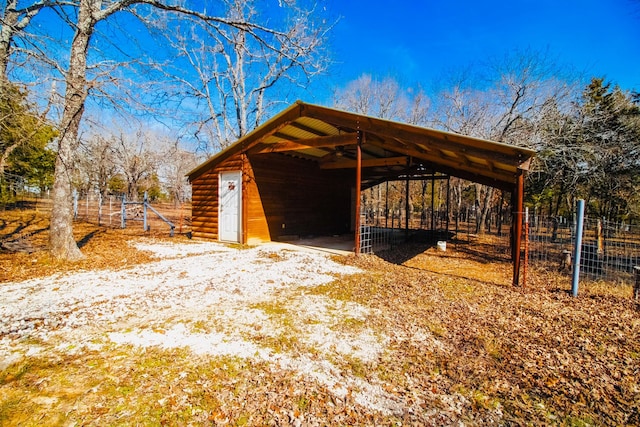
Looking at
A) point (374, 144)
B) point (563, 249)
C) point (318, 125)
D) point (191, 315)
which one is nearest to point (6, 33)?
point (191, 315)

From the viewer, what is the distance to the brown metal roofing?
216 inches

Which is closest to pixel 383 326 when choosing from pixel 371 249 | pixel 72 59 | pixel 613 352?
pixel 613 352

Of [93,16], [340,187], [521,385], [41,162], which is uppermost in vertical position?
[93,16]

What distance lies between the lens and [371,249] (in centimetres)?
932

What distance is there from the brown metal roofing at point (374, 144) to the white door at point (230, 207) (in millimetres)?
802

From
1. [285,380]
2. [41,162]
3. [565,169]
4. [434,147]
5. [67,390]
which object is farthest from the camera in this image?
[41,162]

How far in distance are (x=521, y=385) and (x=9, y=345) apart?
4.93m

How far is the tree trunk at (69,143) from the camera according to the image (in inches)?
244

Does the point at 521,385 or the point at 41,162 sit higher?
the point at 41,162

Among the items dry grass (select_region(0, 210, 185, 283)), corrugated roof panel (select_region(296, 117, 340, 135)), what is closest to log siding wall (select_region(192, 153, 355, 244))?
corrugated roof panel (select_region(296, 117, 340, 135))

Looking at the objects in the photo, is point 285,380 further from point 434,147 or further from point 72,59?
point 72,59

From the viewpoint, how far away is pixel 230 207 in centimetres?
1004

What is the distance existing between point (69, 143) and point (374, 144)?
717cm

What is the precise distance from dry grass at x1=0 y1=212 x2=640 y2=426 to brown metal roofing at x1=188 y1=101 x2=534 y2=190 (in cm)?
278
